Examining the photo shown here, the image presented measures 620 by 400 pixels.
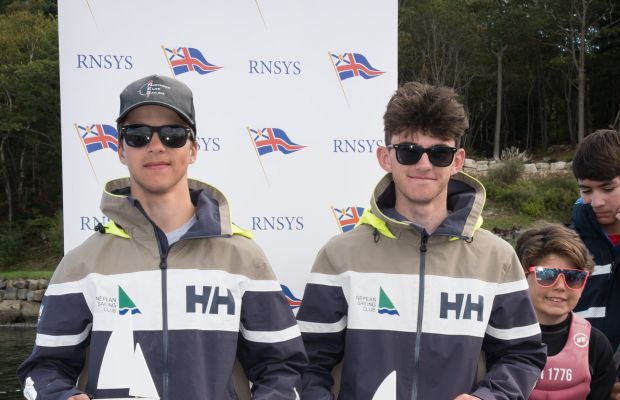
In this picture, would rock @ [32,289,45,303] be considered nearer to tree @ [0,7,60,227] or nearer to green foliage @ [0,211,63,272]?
green foliage @ [0,211,63,272]

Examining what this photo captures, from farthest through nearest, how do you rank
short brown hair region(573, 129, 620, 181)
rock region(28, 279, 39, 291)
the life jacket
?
rock region(28, 279, 39, 291), short brown hair region(573, 129, 620, 181), the life jacket

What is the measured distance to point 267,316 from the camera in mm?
2492

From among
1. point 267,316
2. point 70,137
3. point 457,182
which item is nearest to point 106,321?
point 267,316

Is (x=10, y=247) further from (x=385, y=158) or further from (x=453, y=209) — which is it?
(x=453, y=209)

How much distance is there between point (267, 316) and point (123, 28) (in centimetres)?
334

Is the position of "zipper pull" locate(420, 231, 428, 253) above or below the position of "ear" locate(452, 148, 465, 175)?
below

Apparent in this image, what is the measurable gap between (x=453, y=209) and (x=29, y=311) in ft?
66.0

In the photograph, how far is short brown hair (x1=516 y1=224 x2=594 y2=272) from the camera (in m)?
3.14

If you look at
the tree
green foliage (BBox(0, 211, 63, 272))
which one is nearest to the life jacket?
green foliage (BBox(0, 211, 63, 272))

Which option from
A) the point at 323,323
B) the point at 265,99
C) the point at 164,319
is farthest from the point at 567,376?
the point at 265,99

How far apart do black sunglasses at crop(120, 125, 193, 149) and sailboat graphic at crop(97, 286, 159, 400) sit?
1.98 feet

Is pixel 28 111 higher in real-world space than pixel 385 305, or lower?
higher

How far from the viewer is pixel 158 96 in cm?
255

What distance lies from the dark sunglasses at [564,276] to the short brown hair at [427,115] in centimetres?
79
